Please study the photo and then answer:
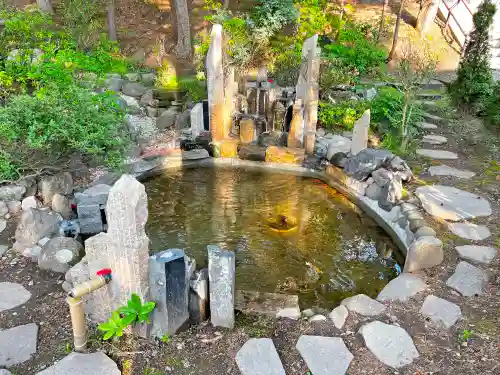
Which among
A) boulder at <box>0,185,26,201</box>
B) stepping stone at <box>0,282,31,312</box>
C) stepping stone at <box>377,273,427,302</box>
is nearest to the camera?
stepping stone at <box>0,282,31,312</box>

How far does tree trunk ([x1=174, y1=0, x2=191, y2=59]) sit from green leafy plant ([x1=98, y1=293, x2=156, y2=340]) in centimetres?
1298

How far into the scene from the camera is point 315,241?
707 cm

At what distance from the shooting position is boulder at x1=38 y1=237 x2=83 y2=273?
18.7ft

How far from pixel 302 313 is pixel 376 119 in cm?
706

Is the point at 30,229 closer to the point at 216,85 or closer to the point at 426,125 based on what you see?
the point at 216,85

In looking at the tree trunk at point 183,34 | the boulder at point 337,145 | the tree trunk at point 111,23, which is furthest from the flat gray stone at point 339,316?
the tree trunk at point 111,23

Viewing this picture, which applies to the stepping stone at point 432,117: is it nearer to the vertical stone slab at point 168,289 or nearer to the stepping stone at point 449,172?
the stepping stone at point 449,172

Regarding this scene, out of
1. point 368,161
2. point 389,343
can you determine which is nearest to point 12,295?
point 389,343

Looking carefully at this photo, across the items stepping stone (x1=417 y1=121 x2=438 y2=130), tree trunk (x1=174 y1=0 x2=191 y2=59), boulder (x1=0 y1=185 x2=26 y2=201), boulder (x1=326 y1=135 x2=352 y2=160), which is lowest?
boulder (x1=0 y1=185 x2=26 y2=201)

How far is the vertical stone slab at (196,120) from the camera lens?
10.1m

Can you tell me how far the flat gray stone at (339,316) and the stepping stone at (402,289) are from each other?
56 cm

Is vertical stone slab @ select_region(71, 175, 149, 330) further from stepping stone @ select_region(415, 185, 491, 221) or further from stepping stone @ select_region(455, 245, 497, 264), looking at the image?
stepping stone @ select_region(415, 185, 491, 221)

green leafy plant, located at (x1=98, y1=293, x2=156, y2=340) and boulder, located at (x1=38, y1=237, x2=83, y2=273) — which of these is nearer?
green leafy plant, located at (x1=98, y1=293, x2=156, y2=340)

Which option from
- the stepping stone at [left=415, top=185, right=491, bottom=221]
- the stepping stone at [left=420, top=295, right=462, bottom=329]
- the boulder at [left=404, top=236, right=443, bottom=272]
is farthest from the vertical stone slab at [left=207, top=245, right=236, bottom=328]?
the stepping stone at [left=415, top=185, right=491, bottom=221]
